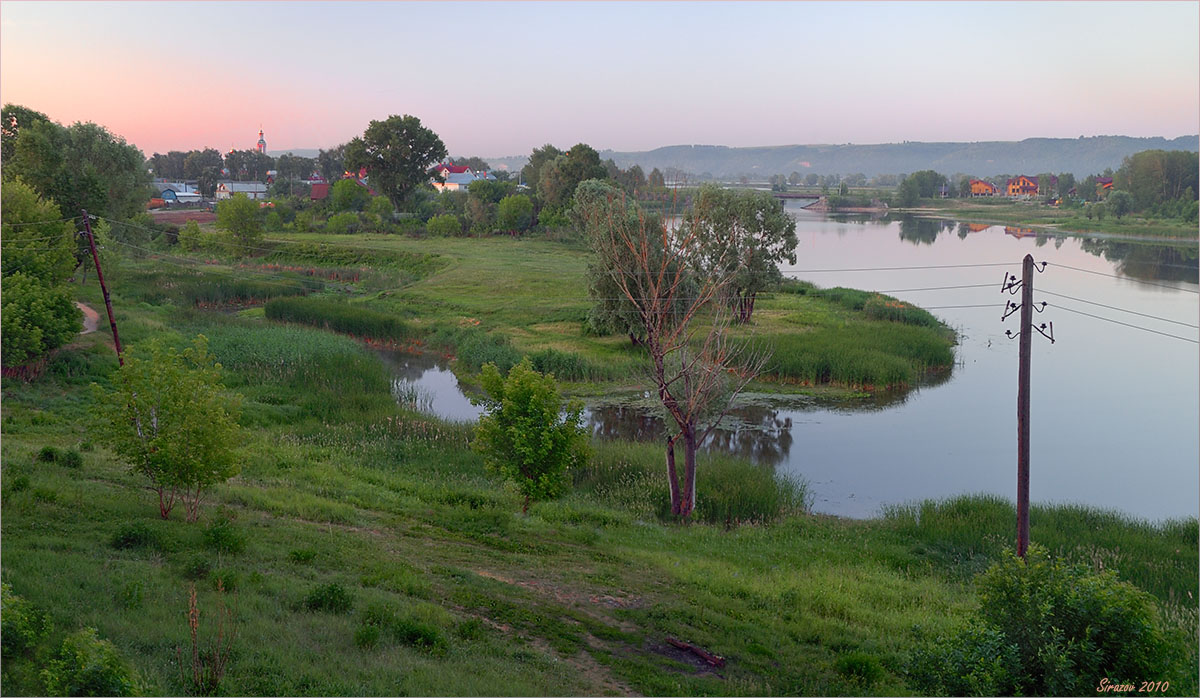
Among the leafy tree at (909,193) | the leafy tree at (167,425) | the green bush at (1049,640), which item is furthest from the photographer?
the leafy tree at (909,193)

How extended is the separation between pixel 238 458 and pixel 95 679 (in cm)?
685

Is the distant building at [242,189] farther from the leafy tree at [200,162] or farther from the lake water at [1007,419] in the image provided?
the lake water at [1007,419]

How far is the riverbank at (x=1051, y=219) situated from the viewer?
66.5 metres

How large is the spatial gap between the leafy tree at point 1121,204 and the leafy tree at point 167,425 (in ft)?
275

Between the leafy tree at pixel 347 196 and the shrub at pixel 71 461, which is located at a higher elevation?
the leafy tree at pixel 347 196

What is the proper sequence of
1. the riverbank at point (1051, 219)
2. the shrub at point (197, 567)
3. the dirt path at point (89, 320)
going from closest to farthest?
the shrub at point (197, 567)
the dirt path at point (89, 320)
the riverbank at point (1051, 219)

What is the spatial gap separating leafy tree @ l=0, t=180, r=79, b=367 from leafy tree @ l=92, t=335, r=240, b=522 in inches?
419

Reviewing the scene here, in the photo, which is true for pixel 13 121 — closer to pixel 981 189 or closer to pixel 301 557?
pixel 301 557

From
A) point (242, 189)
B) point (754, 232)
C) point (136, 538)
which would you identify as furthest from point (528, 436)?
point (242, 189)

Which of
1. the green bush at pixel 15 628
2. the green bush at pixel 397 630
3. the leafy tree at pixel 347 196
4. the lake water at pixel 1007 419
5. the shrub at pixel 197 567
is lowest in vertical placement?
the lake water at pixel 1007 419

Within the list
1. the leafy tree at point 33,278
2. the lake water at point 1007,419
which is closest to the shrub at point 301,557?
the lake water at point 1007,419

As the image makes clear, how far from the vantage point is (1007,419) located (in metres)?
25.8

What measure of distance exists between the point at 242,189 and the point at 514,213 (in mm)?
53517

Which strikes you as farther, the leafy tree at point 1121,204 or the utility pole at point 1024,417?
the leafy tree at point 1121,204
